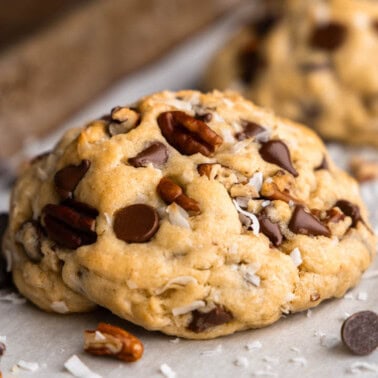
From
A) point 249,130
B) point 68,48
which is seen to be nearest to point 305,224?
point 249,130

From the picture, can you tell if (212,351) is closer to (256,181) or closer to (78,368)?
(78,368)

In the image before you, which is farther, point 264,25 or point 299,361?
point 264,25

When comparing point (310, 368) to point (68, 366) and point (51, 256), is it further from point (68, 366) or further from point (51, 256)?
point (51, 256)

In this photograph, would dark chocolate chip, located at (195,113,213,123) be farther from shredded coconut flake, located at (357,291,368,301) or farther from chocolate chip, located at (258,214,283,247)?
shredded coconut flake, located at (357,291,368,301)

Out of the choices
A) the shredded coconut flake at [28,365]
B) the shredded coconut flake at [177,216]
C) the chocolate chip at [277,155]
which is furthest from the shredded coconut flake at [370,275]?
the shredded coconut flake at [28,365]

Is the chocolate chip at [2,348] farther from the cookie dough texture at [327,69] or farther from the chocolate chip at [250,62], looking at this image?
the chocolate chip at [250,62]

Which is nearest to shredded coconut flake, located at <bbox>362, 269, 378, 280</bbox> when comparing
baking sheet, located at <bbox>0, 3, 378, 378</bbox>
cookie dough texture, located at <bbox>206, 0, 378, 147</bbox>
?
baking sheet, located at <bbox>0, 3, 378, 378</bbox>
